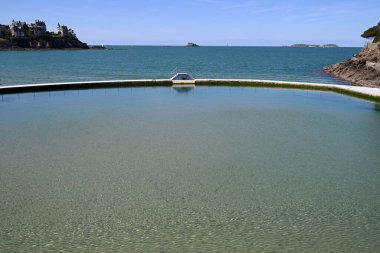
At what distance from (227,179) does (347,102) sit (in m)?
19.2

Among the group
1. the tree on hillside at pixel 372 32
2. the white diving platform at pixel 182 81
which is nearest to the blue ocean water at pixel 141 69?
the tree on hillside at pixel 372 32

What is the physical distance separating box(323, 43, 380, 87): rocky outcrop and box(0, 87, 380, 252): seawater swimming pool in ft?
72.3

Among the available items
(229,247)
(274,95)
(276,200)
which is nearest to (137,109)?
(274,95)

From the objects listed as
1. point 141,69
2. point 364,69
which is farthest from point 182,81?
point 141,69

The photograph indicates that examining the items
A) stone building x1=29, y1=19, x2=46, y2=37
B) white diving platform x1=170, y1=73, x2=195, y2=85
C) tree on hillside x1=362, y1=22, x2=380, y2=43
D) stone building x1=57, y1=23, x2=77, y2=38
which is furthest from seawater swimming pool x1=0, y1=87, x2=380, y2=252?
stone building x1=57, y1=23, x2=77, y2=38

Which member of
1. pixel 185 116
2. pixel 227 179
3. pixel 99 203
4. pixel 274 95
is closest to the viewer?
pixel 99 203

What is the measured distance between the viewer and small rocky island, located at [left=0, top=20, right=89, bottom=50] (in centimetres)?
15362

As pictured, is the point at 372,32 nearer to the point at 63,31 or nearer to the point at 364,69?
the point at 364,69

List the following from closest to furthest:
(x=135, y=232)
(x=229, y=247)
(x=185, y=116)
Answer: (x=229, y=247)
(x=135, y=232)
(x=185, y=116)

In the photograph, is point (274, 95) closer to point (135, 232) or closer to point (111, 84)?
point (111, 84)

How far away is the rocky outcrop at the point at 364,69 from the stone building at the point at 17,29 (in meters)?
147

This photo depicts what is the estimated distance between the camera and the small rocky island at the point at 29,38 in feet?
504

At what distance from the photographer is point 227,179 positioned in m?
11.8

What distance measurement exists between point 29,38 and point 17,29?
6.01m
